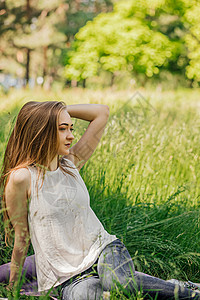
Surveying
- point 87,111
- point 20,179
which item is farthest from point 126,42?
point 20,179

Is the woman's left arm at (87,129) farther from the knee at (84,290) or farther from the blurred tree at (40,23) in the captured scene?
the blurred tree at (40,23)

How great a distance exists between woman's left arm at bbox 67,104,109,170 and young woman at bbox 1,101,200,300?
199 millimetres

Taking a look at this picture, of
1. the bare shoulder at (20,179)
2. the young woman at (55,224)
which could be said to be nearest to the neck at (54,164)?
the young woman at (55,224)

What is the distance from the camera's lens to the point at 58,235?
165 cm

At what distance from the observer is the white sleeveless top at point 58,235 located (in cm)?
164

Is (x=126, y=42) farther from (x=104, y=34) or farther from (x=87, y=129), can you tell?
(x=87, y=129)

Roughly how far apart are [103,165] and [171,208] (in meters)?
0.57

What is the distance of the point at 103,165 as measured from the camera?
8.82 ft

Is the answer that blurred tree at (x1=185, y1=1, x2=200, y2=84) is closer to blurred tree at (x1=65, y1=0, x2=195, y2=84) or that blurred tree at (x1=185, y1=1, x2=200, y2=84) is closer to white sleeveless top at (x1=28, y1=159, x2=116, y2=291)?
blurred tree at (x1=65, y1=0, x2=195, y2=84)

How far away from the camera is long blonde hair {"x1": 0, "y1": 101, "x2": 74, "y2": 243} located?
1686 mm

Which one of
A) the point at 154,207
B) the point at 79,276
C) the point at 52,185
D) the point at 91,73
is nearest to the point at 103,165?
the point at 154,207

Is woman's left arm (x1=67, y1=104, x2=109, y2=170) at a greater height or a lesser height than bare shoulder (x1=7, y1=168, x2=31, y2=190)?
greater

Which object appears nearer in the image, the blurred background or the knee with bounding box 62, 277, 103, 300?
the knee with bounding box 62, 277, 103, 300

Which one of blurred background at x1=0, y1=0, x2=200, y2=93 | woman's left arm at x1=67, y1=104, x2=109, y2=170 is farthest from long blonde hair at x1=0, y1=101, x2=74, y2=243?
blurred background at x1=0, y1=0, x2=200, y2=93
